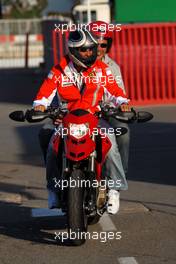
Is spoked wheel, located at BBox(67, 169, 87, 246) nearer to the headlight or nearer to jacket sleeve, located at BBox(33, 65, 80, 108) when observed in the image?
the headlight

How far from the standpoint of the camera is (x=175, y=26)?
1741 centimetres

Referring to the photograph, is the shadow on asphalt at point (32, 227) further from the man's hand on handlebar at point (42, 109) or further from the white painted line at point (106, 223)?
the man's hand on handlebar at point (42, 109)

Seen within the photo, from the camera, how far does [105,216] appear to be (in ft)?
26.5

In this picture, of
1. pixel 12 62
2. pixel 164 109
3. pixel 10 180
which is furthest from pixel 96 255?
pixel 12 62

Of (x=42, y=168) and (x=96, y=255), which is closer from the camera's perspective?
(x=96, y=255)

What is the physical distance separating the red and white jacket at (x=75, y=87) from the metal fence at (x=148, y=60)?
10.1 m

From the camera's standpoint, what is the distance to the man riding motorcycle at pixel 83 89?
23.5ft

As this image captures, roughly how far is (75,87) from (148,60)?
1043 centimetres

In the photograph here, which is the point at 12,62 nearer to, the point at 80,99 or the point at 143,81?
the point at 143,81

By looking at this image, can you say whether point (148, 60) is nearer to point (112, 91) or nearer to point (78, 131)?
point (112, 91)

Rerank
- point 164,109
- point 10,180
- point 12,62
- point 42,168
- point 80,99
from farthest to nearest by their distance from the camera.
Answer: point 12,62, point 164,109, point 42,168, point 10,180, point 80,99

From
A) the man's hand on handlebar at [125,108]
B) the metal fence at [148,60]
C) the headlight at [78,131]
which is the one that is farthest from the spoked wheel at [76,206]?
the metal fence at [148,60]

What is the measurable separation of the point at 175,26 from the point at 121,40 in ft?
3.76

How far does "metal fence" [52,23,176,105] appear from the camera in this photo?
17422 mm
